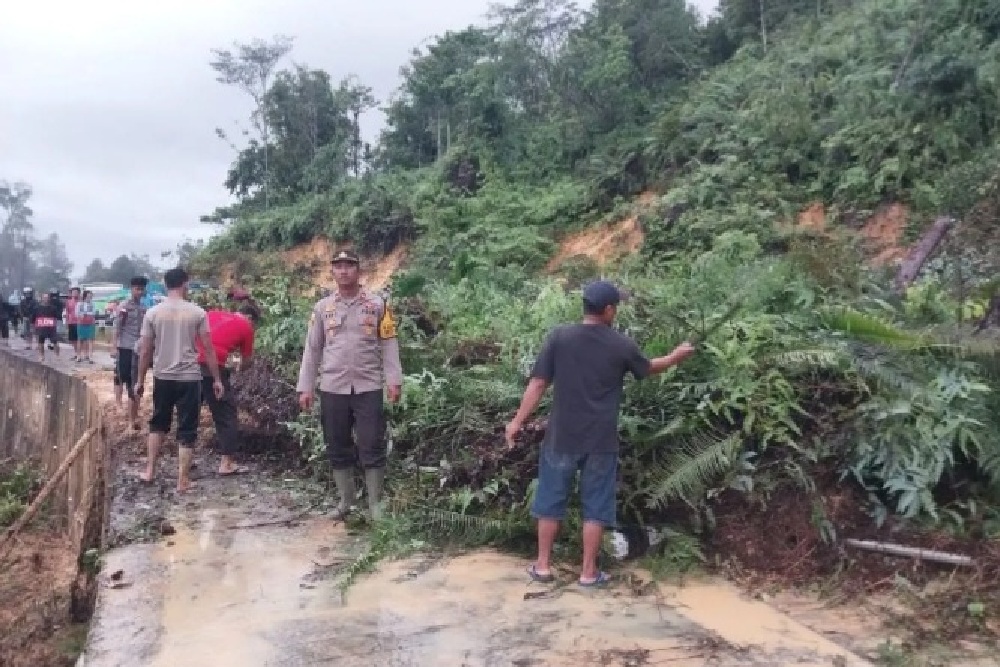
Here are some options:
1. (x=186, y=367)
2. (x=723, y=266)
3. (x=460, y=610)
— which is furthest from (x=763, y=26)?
(x=460, y=610)

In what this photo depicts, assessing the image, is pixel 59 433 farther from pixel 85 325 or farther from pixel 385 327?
pixel 85 325

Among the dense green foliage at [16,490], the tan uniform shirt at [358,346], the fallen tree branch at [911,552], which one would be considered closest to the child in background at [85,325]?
the dense green foliage at [16,490]

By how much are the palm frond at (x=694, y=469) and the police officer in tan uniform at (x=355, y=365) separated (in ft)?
5.79

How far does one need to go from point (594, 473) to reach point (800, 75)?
16.1 m

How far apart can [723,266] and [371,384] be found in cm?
275

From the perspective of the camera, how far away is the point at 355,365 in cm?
572

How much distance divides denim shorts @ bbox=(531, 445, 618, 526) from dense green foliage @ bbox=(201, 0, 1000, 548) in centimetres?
47

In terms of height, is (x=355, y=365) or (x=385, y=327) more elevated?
(x=385, y=327)

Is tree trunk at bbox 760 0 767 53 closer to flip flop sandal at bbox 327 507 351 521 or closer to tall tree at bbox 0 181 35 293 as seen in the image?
flip flop sandal at bbox 327 507 351 521

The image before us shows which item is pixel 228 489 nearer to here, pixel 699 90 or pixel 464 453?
pixel 464 453

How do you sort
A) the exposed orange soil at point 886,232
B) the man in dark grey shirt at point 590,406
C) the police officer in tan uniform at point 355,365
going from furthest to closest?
the exposed orange soil at point 886,232 → the police officer in tan uniform at point 355,365 → the man in dark grey shirt at point 590,406

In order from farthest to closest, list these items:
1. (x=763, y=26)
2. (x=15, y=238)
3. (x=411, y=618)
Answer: (x=15, y=238)
(x=763, y=26)
(x=411, y=618)

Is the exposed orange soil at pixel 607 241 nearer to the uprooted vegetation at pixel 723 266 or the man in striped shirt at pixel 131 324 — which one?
the uprooted vegetation at pixel 723 266

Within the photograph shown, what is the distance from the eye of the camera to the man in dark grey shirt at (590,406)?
4.61m
